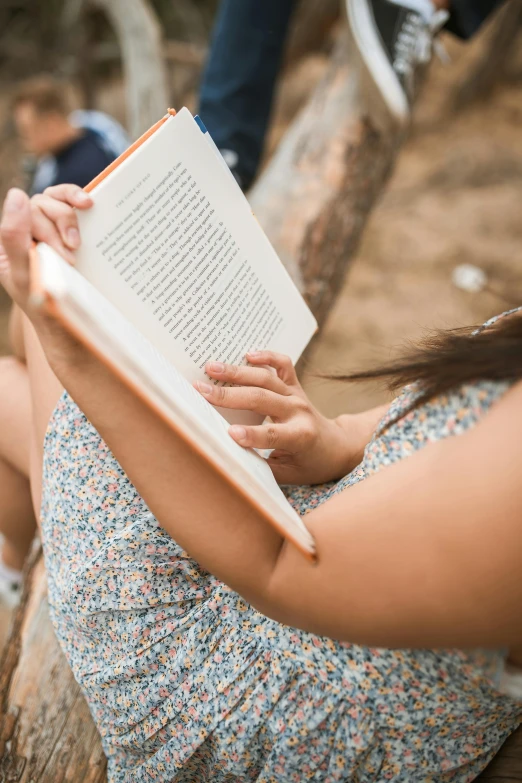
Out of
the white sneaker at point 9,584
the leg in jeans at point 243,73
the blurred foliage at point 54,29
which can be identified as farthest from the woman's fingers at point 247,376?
the blurred foliage at point 54,29

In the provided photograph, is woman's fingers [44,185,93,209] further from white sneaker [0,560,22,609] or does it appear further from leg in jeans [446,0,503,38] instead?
leg in jeans [446,0,503,38]

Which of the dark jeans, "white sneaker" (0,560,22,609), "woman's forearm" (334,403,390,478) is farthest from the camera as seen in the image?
the dark jeans

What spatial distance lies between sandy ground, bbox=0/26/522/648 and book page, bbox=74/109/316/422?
150cm

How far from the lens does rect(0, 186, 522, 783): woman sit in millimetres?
564

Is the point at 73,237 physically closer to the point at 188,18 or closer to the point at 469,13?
the point at 469,13

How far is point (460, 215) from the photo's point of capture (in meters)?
3.25

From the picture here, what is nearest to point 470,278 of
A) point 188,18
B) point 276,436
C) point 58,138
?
point 58,138

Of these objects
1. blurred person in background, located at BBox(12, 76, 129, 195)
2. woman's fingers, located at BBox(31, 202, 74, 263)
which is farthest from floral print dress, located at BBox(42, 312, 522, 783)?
blurred person in background, located at BBox(12, 76, 129, 195)

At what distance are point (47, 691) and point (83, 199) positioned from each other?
81cm

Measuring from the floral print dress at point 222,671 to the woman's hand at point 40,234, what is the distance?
0.94ft

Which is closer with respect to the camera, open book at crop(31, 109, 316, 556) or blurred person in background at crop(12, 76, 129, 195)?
open book at crop(31, 109, 316, 556)

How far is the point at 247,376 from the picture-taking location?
78 cm

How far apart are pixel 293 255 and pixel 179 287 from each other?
0.87 m

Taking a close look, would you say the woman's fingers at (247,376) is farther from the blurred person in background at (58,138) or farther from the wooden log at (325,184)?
the blurred person in background at (58,138)
